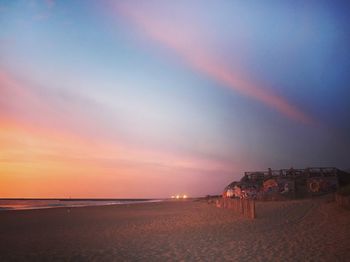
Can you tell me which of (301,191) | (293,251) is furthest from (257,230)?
(301,191)

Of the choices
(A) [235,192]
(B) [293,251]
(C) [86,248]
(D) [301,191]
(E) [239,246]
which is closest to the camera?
(B) [293,251]

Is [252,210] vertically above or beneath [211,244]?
above

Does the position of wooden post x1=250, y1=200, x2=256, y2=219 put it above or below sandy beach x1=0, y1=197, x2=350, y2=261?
above

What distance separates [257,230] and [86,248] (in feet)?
28.5

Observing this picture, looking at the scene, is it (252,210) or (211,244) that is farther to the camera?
(252,210)

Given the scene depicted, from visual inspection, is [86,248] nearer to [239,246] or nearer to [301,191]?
[239,246]

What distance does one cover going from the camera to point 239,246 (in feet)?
41.9

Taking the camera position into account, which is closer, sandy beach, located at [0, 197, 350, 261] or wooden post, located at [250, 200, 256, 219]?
sandy beach, located at [0, 197, 350, 261]

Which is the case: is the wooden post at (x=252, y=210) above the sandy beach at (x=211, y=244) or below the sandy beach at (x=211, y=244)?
above

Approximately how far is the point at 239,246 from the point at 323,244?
124 inches

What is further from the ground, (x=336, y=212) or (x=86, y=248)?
(x=336, y=212)

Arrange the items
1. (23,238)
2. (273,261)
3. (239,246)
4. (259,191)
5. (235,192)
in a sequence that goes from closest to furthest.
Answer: (273,261) < (239,246) < (23,238) < (259,191) < (235,192)

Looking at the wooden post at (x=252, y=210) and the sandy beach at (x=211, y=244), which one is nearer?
the sandy beach at (x=211, y=244)

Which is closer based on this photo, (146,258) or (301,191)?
(146,258)
